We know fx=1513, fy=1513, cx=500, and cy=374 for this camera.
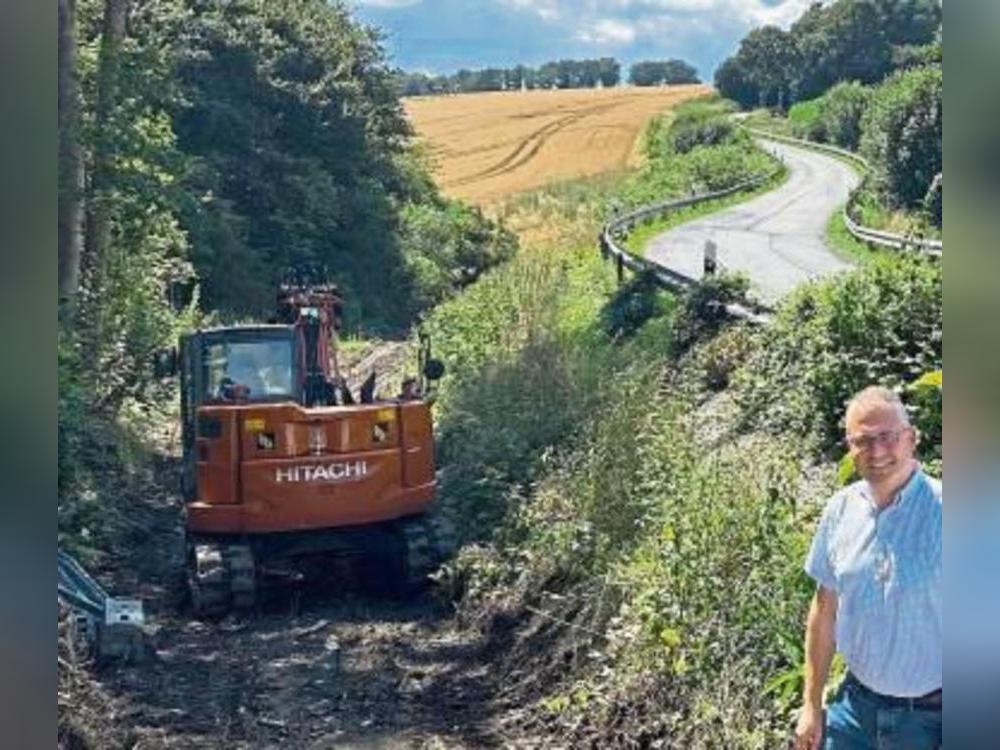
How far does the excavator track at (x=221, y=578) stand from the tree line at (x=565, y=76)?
272 cm

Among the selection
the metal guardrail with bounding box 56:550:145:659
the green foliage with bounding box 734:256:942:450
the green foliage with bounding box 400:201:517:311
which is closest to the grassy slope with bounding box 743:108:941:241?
the green foliage with bounding box 734:256:942:450

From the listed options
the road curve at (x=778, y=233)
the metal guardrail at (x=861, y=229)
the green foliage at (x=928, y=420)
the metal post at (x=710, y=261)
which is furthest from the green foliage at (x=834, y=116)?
the green foliage at (x=928, y=420)

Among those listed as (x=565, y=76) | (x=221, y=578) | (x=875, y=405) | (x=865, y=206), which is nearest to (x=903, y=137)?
(x=565, y=76)

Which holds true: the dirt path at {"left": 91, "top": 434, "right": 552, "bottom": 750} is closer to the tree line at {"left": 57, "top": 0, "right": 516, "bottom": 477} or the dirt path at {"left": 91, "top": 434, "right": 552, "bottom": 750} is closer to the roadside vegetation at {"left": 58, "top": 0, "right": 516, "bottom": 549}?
the roadside vegetation at {"left": 58, "top": 0, "right": 516, "bottom": 549}

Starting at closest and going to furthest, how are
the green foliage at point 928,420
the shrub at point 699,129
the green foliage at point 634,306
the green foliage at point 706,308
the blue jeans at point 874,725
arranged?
the blue jeans at point 874,725 → the green foliage at point 928,420 → the shrub at point 699,129 → the green foliage at point 706,308 → the green foliage at point 634,306

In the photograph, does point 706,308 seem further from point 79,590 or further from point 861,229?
point 79,590

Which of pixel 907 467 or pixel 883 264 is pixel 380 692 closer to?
pixel 883 264

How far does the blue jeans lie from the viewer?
3.02 m

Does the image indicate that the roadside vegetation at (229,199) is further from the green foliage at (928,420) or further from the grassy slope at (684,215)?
the green foliage at (928,420)

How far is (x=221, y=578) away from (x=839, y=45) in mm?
4088

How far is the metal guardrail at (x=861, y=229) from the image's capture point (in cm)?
630

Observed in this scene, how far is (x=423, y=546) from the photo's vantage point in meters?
8.34

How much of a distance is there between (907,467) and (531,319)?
6325 mm
